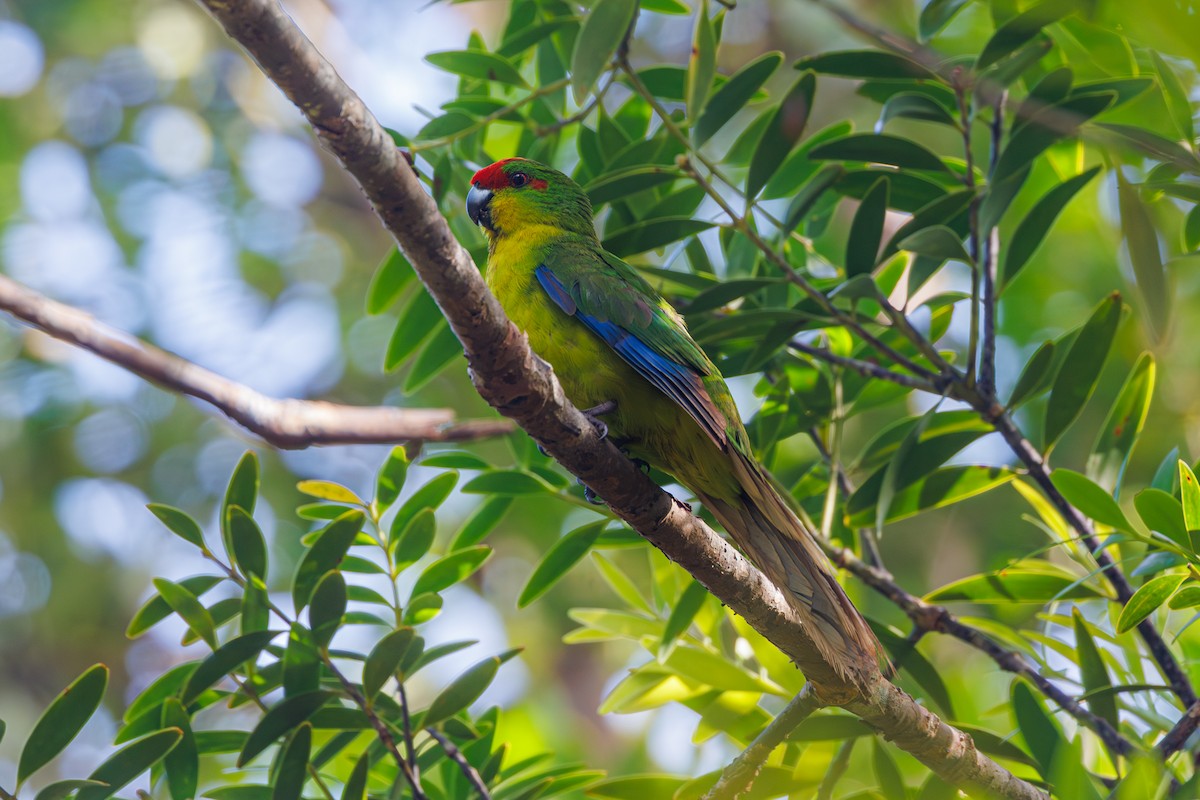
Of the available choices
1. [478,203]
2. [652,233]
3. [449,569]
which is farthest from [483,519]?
[478,203]

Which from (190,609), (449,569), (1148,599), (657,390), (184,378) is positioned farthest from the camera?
(657,390)

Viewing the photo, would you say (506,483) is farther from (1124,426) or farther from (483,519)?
(1124,426)

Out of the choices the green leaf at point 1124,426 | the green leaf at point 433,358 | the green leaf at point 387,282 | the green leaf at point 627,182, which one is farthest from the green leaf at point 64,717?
the green leaf at point 1124,426

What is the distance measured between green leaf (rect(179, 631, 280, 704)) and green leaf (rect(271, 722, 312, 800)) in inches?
8.7

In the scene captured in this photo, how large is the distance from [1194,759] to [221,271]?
21.3 feet

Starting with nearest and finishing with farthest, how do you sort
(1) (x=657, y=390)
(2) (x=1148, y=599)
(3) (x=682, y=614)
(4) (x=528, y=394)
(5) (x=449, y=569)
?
(4) (x=528, y=394) → (2) (x=1148, y=599) → (5) (x=449, y=569) → (3) (x=682, y=614) → (1) (x=657, y=390)

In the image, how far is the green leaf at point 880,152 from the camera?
278 cm

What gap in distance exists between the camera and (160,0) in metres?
7.89

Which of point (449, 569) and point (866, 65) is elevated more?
point (866, 65)

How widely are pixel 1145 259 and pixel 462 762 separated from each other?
1.99 meters

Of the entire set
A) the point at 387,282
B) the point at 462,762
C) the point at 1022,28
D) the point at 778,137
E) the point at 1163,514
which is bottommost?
the point at 1163,514

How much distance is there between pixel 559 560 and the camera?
2934 millimetres

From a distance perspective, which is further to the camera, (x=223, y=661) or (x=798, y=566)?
(x=798, y=566)

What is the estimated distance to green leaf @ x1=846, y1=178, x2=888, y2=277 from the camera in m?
2.75
